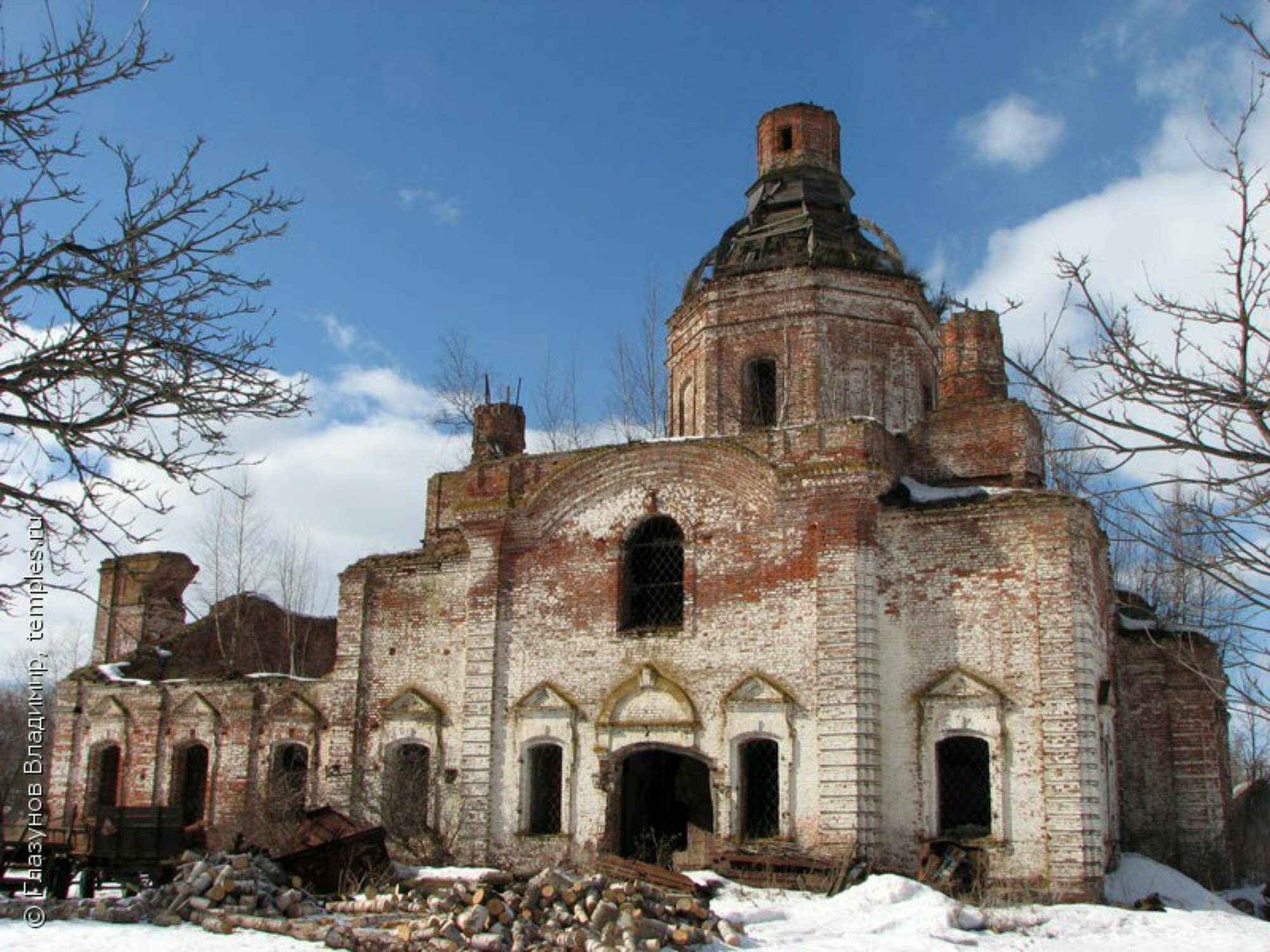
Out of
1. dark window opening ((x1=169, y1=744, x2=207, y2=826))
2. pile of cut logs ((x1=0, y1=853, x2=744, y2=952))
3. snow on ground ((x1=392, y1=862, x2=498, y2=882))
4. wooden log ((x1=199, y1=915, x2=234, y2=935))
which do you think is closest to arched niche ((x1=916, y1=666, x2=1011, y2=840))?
pile of cut logs ((x1=0, y1=853, x2=744, y2=952))

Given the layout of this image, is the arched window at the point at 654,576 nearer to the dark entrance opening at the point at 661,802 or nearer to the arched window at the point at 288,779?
the dark entrance opening at the point at 661,802

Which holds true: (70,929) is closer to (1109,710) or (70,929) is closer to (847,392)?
(1109,710)

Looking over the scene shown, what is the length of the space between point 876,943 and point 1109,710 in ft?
19.1

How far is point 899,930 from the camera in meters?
11.3

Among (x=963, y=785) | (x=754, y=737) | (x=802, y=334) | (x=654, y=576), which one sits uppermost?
(x=802, y=334)

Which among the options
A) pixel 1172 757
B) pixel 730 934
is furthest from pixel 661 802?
pixel 1172 757

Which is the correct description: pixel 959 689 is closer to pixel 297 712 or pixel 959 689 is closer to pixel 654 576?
pixel 654 576

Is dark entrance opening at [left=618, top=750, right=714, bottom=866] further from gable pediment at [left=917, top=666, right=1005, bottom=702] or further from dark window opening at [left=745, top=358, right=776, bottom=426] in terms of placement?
dark window opening at [left=745, top=358, right=776, bottom=426]

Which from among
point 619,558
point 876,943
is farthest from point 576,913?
point 619,558

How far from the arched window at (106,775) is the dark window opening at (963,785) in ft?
44.7

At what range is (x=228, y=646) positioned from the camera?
2439 cm

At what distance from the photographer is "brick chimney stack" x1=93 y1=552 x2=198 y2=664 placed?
23.1m

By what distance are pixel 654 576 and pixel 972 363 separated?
528 cm

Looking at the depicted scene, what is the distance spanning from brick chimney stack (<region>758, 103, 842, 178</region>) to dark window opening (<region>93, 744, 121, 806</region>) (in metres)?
15.4
